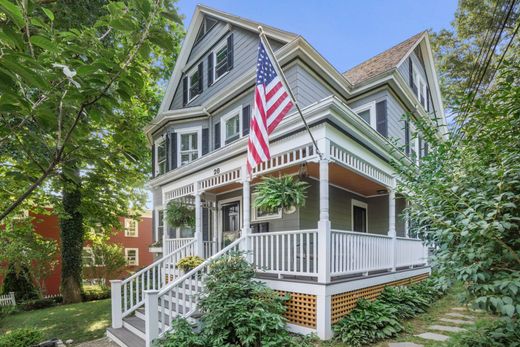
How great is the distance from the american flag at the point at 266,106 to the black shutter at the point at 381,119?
543cm

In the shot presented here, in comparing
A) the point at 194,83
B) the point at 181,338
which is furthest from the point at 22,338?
the point at 194,83

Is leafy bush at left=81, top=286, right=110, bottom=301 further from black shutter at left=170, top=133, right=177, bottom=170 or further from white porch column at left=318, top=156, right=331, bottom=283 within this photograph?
white porch column at left=318, top=156, right=331, bottom=283

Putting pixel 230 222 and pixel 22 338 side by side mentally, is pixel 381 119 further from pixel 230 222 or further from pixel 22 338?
pixel 22 338

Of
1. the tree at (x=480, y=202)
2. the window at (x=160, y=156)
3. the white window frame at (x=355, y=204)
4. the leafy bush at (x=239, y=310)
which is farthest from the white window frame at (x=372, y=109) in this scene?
the window at (x=160, y=156)

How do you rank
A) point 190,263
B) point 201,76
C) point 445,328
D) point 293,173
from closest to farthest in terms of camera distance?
point 445,328
point 190,263
point 293,173
point 201,76

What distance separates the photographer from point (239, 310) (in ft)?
17.1

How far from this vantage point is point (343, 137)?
6.46 metres

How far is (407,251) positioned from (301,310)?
187 inches

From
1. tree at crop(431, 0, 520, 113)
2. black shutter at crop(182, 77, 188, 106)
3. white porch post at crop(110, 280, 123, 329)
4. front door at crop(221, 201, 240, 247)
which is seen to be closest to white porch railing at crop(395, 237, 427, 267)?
front door at crop(221, 201, 240, 247)

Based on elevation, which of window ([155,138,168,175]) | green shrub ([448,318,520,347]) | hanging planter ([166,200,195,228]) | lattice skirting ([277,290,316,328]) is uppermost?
window ([155,138,168,175])

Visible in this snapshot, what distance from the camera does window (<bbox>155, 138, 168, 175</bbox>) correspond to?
1294 centimetres

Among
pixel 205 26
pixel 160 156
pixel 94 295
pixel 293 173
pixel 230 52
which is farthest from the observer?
pixel 94 295

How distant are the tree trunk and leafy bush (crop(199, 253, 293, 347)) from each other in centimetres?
1028

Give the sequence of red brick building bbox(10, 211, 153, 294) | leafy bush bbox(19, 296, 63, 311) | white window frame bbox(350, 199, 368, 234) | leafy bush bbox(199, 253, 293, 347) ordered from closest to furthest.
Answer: leafy bush bbox(199, 253, 293, 347) < white window frame bbox(350, 199, 368, 234) < leafy bush bbox(19, 296, 63, 311) < red brick building bbox(10, 211, 153, 294)
